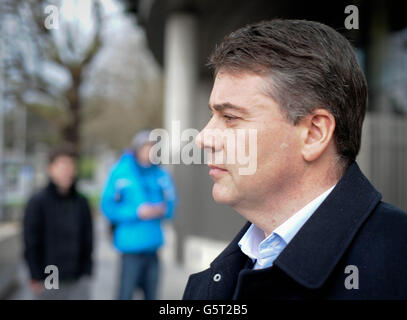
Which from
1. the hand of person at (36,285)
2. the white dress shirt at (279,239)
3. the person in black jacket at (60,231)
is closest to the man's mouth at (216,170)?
the white dress shirt at (279,239)

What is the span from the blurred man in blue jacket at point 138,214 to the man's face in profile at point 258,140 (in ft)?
7.31

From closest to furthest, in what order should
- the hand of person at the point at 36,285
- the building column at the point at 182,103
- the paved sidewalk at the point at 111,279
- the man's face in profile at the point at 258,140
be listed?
1. the man's face in profile at the point at 258,140
2. the paved sidewalk at the point at 111,279
3. the hand of person at the point at 36,285
4. the building column at the point at 182,103

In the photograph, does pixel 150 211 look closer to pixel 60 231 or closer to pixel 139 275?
pixel 139 275

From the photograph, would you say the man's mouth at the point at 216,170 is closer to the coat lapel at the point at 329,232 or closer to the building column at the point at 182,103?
the coat lapel at the point at 329,232

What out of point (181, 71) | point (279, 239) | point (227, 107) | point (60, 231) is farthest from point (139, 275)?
point (181, 71)

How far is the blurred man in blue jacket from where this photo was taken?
3.33m

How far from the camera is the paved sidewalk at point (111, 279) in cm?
229

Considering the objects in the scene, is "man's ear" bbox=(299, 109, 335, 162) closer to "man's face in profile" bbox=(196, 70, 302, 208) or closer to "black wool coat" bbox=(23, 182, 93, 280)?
"man's face in profile" bbox=(196, 70, 302, 208)

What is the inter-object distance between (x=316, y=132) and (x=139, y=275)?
2608 millimetres

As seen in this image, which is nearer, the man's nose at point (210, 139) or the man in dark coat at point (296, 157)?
the man in dark coat at point (296, 157)

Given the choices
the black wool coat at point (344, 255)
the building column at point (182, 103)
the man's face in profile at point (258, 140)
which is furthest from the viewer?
the building column at point (182, 103)

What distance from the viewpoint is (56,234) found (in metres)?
3.35

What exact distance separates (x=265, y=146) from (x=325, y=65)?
253 mm
